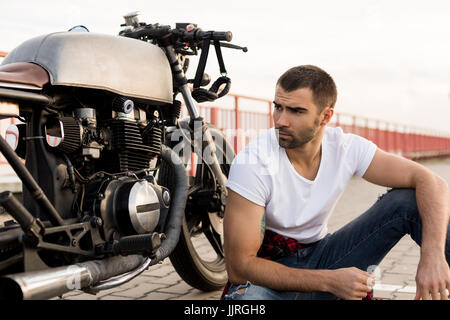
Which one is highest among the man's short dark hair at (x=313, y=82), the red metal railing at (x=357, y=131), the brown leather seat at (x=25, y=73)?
the brown leather seat at (x=25, y=73)

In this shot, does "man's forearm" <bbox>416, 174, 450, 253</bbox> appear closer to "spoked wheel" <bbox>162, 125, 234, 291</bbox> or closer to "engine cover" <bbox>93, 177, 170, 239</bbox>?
"engine cover" <bbox>93, 177, 170, 239</bbox>

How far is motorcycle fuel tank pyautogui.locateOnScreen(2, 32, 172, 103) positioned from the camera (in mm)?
2465

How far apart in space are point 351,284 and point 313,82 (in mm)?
938

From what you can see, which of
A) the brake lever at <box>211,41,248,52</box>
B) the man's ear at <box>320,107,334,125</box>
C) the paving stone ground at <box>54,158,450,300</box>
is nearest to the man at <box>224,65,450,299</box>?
the man's ear at <box>320,107,334,125</box>

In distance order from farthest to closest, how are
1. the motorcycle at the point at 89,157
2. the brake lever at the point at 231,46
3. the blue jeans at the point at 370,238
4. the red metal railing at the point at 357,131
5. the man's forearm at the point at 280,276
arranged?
the red metal railing at the point at 357,131 < the brake lever at the point at 231,46 < the blue jeans at the point at 370,238 < the man's forearm at the point at 280,276 < the motorcycle at the point at 89,157

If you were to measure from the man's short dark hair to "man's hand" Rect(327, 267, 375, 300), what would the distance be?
0.79 m

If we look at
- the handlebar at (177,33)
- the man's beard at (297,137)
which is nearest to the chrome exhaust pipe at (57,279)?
the man's beard at (297,137)

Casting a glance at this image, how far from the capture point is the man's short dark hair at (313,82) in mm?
2607

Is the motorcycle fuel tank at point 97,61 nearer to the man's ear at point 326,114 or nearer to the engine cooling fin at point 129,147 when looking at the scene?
the engine cooling fin at point 129,147

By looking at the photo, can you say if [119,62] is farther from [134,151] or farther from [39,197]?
[39,197]

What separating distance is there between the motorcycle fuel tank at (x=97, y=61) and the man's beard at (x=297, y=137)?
0.72m

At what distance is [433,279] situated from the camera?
2.42 meters

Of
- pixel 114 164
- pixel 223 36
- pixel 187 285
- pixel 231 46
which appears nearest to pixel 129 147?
pixel 114 164

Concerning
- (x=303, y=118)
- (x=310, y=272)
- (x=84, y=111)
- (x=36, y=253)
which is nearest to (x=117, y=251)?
(x=36, y=253)
